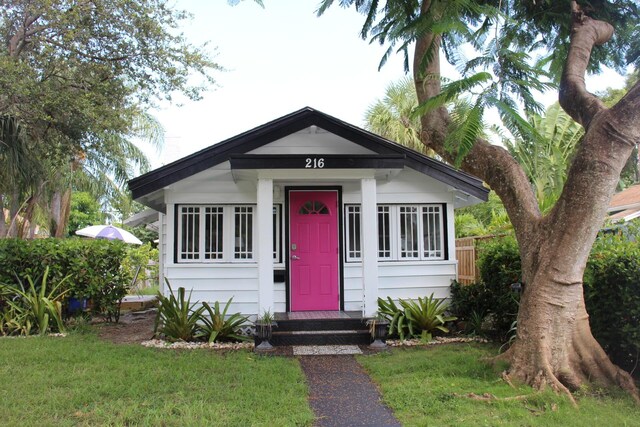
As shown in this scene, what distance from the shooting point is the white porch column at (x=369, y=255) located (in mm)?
8055

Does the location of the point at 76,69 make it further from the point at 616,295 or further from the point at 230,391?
the point at 616,295

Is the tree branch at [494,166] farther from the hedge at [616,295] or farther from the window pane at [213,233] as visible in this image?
the window pane at [213,233]

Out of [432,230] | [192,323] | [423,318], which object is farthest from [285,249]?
[432,230]

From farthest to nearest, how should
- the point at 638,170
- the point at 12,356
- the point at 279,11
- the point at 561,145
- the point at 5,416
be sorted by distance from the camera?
the point at 638,170 < the point at 561,145 < the point at 279,11 < the point at 12,356 < the point at 5,416

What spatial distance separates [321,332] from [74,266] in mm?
5053

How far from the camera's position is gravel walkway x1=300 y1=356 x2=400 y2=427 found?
4609mm

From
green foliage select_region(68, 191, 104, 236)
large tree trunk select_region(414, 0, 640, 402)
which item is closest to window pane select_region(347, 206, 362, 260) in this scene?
large tree trunk select_region(414, 0, 640, 402)

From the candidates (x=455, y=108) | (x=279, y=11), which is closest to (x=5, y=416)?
(x=455, y=108)

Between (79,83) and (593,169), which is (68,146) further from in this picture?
(593,169)

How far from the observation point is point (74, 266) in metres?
9.27

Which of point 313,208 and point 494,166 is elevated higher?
point 494,166

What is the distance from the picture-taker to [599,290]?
5.78m

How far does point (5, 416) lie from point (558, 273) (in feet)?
19.1

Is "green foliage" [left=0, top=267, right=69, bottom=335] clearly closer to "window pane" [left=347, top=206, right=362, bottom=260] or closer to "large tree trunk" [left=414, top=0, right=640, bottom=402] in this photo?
"window pane" [left=347, top=206, right=362, bottom=260]
